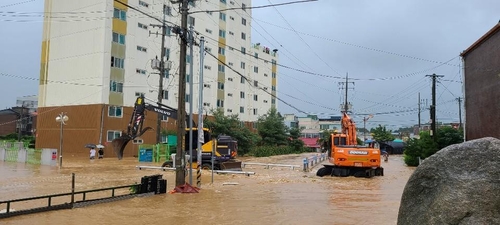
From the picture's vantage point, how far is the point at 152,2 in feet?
164

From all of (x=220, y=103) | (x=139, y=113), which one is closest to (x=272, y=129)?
(x=220, y=103)

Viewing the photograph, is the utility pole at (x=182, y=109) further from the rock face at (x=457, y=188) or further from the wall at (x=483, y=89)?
the wall at (x=483, y=89)

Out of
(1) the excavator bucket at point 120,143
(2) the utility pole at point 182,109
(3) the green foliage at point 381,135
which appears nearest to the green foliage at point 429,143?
(1) the excavator bucket at point 120,143

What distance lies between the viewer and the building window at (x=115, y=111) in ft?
148

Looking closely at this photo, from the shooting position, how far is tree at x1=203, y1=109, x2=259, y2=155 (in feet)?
165

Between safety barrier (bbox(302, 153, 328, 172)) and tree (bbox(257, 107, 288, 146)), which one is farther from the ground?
tree (bbox(257, 107, 288, 146))

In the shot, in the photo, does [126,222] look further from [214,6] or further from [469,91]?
[214,6]

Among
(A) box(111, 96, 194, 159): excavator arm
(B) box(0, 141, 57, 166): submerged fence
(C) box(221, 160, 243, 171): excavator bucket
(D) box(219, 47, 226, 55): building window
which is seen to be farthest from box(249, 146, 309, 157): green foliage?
(A) box(111, 96, 194, 159): excavator arm

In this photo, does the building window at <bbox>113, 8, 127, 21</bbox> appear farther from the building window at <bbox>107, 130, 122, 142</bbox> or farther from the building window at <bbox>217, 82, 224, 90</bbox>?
the building window at <bbox>217, 82, 224, 90</bbox>

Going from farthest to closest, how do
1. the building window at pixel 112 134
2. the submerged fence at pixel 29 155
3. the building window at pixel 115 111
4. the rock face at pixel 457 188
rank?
the building window at pixel 115 111 < the building window at pixel 112 134 < the submerged fence at pixel 29 155 < the rock face at pixel 457 188

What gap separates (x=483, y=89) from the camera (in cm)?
2872

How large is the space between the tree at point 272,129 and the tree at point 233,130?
7.29 m

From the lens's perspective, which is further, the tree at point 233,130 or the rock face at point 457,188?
the tree at point 233,130

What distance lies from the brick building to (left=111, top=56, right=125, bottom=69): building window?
33146 millimetres
